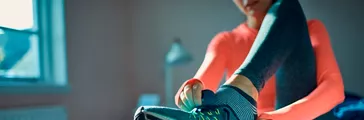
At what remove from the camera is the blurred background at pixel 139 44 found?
4.56 ft

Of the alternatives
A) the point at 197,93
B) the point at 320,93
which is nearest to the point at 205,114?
the point at 197,93

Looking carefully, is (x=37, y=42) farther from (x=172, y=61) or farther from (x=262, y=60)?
(x=262, y=60)

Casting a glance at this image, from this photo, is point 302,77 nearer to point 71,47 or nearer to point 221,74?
point 221,74

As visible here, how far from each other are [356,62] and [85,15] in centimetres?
104

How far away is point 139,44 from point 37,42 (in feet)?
1.63

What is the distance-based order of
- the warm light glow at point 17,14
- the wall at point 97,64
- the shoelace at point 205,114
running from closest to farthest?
the shoelace at point 205,114
the warm light glow at point 17,14
the wall at point 97,64

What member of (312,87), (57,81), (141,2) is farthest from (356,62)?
(57,81)

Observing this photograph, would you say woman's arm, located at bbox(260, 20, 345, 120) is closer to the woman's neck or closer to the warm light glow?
the woman's neck

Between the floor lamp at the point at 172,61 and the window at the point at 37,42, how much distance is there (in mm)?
413

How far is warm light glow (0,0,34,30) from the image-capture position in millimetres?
1319

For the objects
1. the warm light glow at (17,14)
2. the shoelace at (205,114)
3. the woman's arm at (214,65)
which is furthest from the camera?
the warm light glow at (17,14)

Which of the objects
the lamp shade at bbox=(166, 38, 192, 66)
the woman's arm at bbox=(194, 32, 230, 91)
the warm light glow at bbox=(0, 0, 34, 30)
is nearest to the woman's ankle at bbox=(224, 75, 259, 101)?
the woman's arm at bbox=(194, 32, 230, 91)

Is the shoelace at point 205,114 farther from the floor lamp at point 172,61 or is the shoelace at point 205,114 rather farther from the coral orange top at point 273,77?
the floor lamp at point 172,61

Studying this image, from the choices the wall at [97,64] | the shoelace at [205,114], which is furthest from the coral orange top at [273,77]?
the wall at [97,64]
